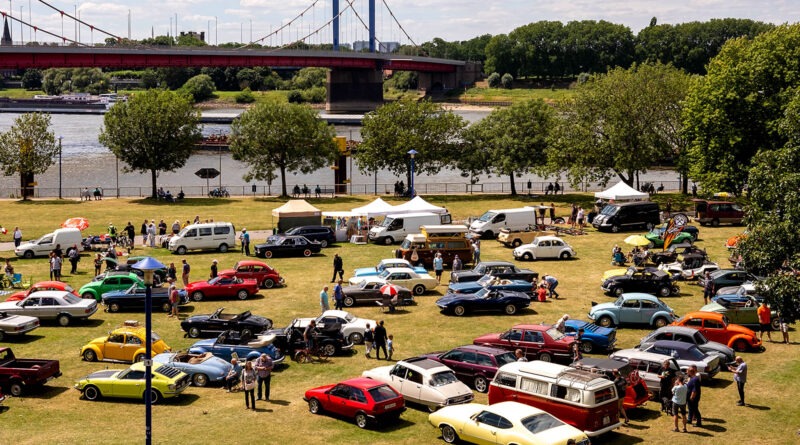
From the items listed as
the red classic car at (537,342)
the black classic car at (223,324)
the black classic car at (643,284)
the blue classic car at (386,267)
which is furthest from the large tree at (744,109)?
the black classic car at (223,324)

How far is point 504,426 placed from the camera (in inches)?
758

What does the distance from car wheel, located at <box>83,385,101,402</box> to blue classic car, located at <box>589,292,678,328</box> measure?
51.4ft

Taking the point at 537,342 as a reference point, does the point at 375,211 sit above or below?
above

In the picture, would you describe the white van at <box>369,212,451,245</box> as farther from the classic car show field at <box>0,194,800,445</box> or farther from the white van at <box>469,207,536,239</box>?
the white van at <box>469,207,536,239</box>

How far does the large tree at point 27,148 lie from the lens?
7012 centimetres

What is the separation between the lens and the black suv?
47.1m

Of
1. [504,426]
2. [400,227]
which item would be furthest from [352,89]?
[504,426]

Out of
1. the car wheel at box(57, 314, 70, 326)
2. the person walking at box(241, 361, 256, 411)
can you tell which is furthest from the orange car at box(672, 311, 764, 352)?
the car wheel at box(57, 314, 70, 326)

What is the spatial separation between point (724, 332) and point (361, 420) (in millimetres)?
12209

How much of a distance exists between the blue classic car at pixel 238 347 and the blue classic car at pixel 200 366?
625 mm

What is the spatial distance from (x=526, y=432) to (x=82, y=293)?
70.7 feet

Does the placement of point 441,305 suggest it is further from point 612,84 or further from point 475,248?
point 612,84

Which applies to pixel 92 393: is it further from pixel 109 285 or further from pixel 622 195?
pixel 622 195

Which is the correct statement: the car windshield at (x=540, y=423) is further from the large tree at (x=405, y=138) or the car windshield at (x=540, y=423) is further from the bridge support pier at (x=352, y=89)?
the bridge support pier at (x=352, y=89)
